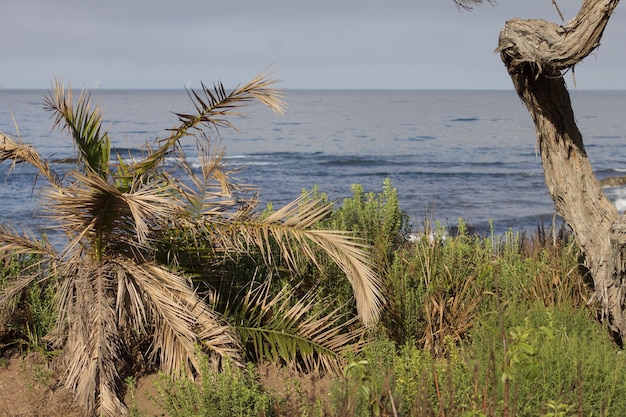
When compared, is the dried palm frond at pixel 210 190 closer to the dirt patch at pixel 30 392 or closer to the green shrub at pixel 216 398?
the green shrub at pixel 216 398

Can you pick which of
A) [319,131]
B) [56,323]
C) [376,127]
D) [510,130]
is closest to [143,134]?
[319,131]

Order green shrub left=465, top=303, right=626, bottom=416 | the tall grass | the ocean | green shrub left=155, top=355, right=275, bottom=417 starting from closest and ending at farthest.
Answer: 1. green shrub left=465, top=303, right=626, bottom=416
2. the tall grass
3. green shrub left=155, top=355, right=275, bottom=417
4. the ocean

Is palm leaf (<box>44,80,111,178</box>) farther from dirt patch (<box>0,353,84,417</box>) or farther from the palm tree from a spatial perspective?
dirt patch (<box>0,353,84,417</box>)

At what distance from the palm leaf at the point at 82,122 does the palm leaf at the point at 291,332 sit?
161cm

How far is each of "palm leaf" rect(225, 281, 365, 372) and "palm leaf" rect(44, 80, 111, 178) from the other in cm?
161

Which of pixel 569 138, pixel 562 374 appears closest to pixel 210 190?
pixel 569 138

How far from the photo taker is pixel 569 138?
5.95m

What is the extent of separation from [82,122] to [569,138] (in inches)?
153

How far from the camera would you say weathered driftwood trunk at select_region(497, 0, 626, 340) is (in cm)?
521

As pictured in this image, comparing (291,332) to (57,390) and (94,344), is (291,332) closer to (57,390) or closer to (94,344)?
(94,344)

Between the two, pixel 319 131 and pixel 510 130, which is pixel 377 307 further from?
pixel 510 130

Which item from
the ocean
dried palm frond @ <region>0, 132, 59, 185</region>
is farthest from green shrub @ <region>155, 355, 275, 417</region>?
the ocean

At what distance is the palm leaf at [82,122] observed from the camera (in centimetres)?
577

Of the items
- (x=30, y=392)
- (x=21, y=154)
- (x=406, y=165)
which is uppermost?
(x=21, y=154)
